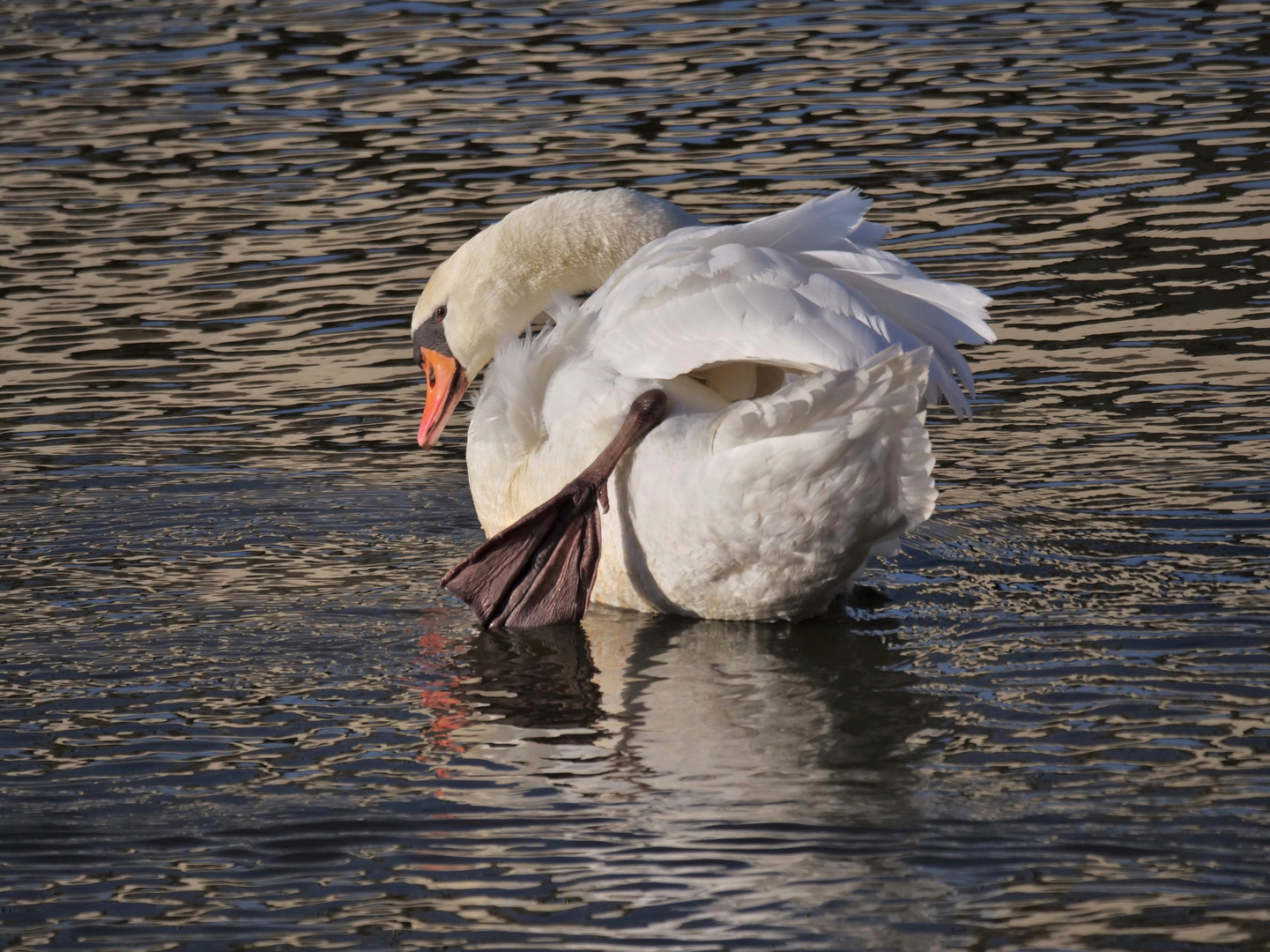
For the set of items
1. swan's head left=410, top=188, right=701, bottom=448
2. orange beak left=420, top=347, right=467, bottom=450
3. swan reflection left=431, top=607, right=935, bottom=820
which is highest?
swan's head left=410, top=188, right=701, bottom=448

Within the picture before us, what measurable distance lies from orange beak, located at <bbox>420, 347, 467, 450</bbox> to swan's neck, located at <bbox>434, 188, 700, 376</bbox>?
149mm

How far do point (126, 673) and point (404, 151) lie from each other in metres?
7.05

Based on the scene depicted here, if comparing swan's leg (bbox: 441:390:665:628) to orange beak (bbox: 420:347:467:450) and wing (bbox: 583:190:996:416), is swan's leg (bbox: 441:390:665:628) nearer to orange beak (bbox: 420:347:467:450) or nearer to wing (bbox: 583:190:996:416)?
wing (bbox: 583:190:996:416)

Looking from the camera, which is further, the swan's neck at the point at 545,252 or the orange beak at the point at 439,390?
the orange beak at the point at 439,390

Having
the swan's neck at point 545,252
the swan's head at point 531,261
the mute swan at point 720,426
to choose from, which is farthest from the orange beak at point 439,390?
the mute swan at point 720,426

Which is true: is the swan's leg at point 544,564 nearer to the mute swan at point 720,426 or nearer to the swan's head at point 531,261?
the mute swan at point 720,426

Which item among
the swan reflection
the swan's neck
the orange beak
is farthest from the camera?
the orange beak

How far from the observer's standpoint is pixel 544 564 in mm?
5270

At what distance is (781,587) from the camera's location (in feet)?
16.4

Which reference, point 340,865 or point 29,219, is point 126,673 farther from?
point 29,219

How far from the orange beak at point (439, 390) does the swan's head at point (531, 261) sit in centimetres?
3

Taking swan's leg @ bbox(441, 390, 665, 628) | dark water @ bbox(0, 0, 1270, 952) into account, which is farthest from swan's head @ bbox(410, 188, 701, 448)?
swan's leg @ bbox(441, 390, 665, 628)

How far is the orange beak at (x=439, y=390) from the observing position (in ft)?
21.1

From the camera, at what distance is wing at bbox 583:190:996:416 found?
4648 millimetres
